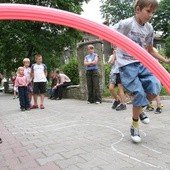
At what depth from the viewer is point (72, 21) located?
10.8 feet

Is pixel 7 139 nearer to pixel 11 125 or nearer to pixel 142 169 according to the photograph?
pixel 11 125

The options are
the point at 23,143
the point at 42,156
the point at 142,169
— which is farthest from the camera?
the point at 23,143

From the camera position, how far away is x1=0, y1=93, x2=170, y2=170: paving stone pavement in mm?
4098

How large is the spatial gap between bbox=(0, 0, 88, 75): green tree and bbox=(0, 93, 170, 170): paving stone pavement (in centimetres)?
2326

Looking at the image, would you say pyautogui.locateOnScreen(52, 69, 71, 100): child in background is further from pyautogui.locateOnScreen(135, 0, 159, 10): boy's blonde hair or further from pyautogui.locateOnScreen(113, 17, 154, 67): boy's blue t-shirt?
pyautogui.locateOnScreen(135, 0, 159, 10): boy's blonde hair

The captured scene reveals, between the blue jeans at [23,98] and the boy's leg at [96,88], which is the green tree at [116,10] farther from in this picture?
the blue jeans at [23,98]

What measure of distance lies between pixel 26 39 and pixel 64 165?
1055 inches

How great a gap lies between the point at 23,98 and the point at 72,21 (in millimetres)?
7976

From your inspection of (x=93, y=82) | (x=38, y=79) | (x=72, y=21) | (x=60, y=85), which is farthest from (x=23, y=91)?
(x=72, y=21)

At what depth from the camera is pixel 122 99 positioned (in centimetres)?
905

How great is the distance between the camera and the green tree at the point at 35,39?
1180 inches

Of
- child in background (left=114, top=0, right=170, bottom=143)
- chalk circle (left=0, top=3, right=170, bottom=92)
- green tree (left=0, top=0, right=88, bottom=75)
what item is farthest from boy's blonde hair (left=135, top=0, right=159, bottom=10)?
green tree (left=0, top=0, right=88, bottom=75)

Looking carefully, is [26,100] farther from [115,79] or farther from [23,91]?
[115,79]

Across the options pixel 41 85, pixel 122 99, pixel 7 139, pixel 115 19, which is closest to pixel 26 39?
pixel 41 85
